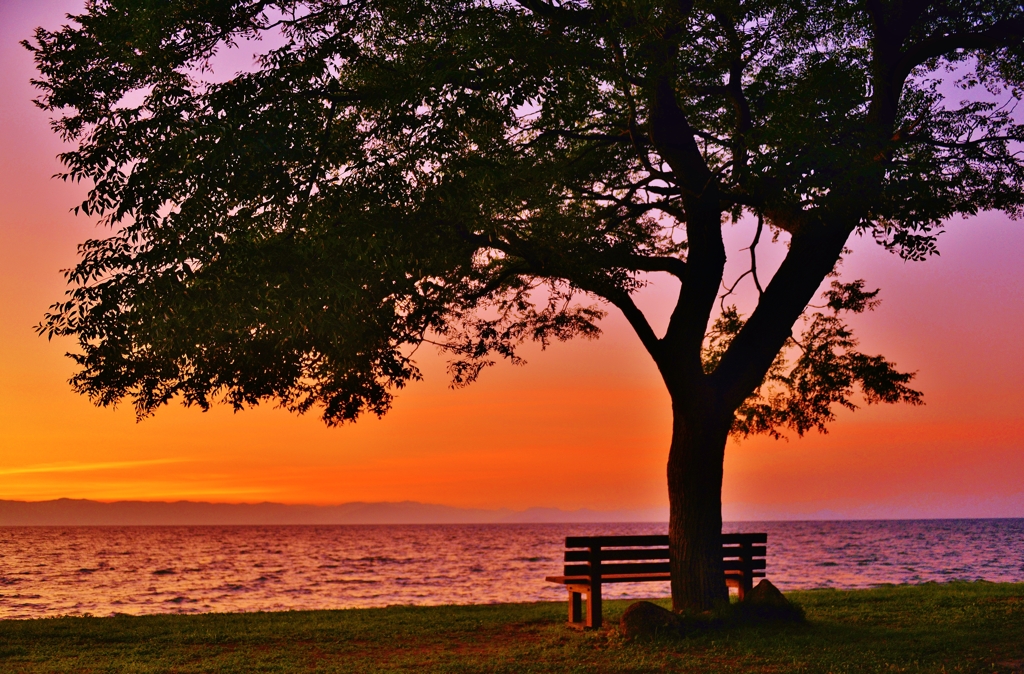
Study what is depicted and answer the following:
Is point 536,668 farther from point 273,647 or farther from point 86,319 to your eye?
point 86,319

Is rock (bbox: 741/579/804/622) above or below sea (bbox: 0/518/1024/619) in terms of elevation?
above

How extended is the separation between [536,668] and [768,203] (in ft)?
22.9

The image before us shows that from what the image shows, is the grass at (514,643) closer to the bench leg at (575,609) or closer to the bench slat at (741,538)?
the bench leg at (575,609)

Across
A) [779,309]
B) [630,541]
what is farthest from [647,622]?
[779,309]

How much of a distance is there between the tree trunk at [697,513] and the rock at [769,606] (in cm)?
51

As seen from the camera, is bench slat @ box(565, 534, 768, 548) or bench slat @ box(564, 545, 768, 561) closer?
bench slat @ box(565, 534, 768, 548)

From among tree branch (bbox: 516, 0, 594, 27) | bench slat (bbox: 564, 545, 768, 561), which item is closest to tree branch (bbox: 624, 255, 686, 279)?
tree branch (bbox: 516, 0, 594, 27)

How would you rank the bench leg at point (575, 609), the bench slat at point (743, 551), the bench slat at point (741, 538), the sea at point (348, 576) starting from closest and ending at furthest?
the bench leg at point (575, 609) < the bench slat at point (741, 538) < the bench slat at point (743, 551) < the sea at point (348, 576)

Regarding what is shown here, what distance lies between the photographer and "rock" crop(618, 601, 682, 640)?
496 inches

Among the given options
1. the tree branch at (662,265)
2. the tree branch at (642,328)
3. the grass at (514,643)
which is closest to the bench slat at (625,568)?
the grass at (514,643)

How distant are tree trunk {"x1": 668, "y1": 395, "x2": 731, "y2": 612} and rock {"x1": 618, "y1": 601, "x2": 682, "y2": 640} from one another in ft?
4.25

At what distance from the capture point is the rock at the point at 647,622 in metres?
12.6

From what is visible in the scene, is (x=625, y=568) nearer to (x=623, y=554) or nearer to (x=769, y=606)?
(x=623, y=554)

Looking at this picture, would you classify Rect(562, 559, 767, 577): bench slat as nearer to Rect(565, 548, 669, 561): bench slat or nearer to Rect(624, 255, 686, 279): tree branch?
Rect(565, 548, 669, 561): bench slat
